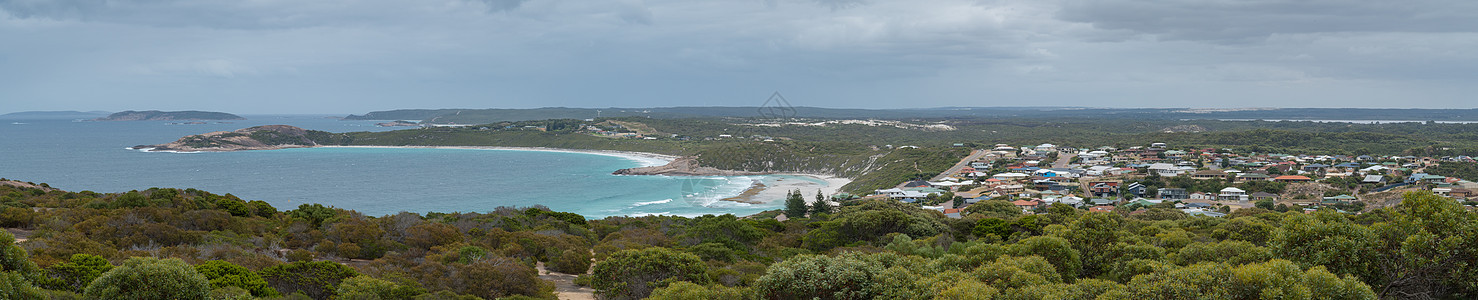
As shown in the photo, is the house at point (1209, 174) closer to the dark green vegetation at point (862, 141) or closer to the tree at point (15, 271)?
the dark green vegetation at point (862, 141)

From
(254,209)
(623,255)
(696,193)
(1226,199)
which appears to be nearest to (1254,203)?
(1226,199)

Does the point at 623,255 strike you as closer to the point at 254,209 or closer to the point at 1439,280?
the point at 1439,280

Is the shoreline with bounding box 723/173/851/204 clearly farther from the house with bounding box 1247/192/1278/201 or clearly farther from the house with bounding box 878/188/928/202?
the house with bounding box 1247/192/1278/201

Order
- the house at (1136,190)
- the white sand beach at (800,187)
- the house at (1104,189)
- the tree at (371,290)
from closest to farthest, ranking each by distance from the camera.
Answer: the tree at (371,290), the house at (1136,190), the house at (1104,189), the white sand beach at (800,187)

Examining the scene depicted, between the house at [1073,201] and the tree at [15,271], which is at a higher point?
the tree at [15,271]

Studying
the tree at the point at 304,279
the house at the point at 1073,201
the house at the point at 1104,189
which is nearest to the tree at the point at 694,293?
the tree at the point at 304,279

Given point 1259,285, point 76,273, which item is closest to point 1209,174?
point 1259,285
